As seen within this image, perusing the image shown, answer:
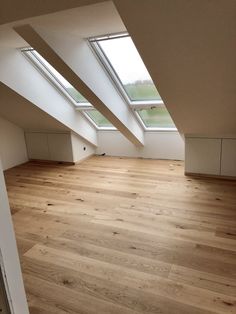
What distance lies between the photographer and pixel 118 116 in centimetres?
339

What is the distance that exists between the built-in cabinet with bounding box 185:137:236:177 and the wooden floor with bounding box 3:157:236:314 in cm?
19

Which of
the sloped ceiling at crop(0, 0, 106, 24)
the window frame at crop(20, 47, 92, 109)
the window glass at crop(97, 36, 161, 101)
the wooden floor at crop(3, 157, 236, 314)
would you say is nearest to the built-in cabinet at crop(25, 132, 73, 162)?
the window frame at crop(20, 47, 92, 109)

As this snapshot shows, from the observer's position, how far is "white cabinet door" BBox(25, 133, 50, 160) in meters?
4.54

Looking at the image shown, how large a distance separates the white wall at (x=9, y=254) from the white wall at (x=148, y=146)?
360 centimetres

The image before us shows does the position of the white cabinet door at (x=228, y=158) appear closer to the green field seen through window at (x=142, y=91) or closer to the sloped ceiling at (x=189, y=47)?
the sloped ceiling at (x=189, y=47)

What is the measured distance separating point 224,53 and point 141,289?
5.42 ft

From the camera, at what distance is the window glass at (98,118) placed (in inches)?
169

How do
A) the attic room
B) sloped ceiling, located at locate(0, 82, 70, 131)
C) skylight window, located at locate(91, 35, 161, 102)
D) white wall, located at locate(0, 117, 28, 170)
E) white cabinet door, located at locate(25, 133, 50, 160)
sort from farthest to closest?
white cabinet door, located at locate(25, 133, 50, 160)
white wall, located at locate(0, 117, 28, 170)
sloped ceiling, located at locate(0, 82, 70, 131)
skylight window, located at locate(91, 35, 161, 102)
the attic room

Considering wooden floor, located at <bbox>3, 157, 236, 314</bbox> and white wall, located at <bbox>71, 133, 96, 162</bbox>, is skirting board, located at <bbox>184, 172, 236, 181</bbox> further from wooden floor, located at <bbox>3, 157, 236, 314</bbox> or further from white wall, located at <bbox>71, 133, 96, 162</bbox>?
white wall, located at <bbox>71, 133, 96, 162</bbox>

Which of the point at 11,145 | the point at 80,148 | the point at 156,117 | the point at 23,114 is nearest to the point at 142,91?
the point at 156,117

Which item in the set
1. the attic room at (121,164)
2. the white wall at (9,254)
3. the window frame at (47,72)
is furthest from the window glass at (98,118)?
the white wall at (9,254)

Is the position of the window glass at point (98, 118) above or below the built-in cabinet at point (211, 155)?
above

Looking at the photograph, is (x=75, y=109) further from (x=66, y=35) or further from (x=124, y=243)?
(x=124, y=243)

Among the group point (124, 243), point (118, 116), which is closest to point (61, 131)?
point (118, 116)
